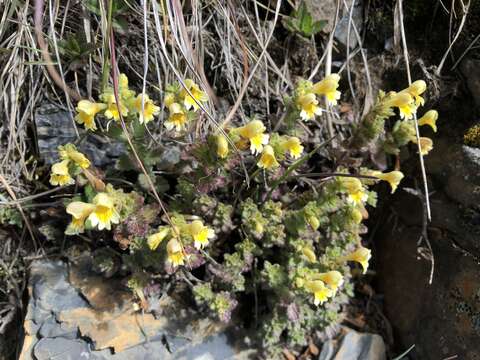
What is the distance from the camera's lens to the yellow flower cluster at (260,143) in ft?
5.64

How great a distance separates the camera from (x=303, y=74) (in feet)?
7.63

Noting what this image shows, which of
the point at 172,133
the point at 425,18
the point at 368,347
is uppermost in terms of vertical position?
the point at 425,18

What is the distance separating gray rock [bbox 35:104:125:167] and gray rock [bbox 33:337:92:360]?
0.76 metres

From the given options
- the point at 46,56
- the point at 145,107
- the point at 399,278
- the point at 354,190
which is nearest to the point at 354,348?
the point at 399,278

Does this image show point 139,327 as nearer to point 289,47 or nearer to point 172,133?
point 172,133

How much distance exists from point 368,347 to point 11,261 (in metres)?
1.72

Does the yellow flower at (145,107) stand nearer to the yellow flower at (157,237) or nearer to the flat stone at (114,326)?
the yellow flower at (157,237)

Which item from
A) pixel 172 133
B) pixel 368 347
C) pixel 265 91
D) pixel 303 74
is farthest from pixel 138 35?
pixel 368 347

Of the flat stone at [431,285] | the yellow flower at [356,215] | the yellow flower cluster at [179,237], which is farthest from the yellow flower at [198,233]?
the flat stone at [431,285]

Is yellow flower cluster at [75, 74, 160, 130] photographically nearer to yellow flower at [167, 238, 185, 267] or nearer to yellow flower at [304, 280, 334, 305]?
yellow flower at [167, 238, 185, 267]

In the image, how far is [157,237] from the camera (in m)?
1.74

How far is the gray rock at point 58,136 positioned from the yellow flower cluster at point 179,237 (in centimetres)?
55

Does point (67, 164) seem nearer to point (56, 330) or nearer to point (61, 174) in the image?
point (61, 174)

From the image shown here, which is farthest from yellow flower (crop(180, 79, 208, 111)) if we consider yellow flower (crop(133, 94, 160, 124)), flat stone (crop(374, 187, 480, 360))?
flat stone (crop(374, 187, 480, 360))
